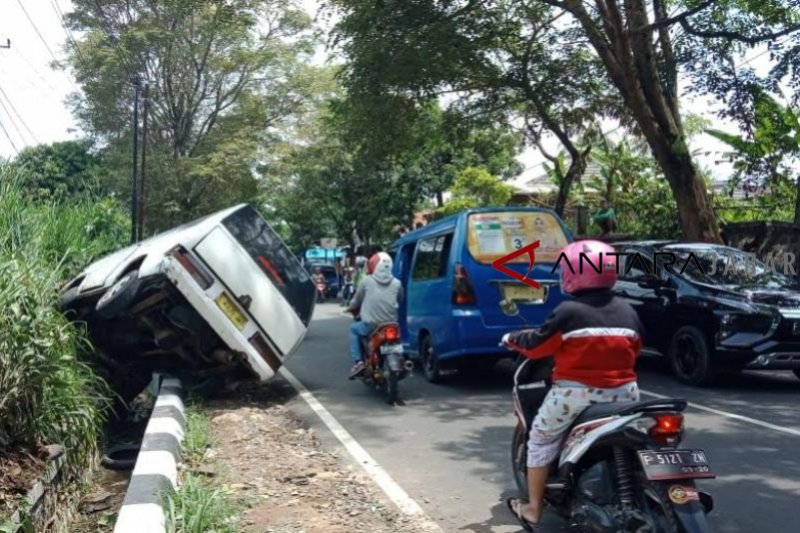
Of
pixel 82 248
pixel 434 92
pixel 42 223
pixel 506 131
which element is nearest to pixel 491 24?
pixel 434 92

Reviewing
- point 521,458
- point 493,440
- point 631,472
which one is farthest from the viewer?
point 493,440

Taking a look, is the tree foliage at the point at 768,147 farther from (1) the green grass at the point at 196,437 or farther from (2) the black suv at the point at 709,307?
(1) the green grass at the point at 196,437

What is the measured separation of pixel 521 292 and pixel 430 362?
1550 millimetres

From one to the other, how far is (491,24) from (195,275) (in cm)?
817

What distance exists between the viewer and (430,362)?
963cm

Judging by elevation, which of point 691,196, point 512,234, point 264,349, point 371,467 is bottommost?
point 371,467

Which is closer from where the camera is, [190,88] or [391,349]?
[391,349]

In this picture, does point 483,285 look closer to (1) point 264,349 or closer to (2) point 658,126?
(1) point 264,349

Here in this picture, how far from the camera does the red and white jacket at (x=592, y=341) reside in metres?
3.96

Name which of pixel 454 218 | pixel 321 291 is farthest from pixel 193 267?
pixel 321 291

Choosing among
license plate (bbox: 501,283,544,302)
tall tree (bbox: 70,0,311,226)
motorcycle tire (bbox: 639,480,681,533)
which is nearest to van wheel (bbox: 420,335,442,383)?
license plate (bbox: 501,283,544,302)

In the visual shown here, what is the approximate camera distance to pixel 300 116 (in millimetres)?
31578

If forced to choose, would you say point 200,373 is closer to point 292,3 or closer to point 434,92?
point 434,92

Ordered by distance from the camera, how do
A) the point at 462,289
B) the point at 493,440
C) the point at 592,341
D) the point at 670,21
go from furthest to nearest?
1. the point at 670,21
2. the point at 462,289
3. the point at 493,440
4. the point at 592,341
